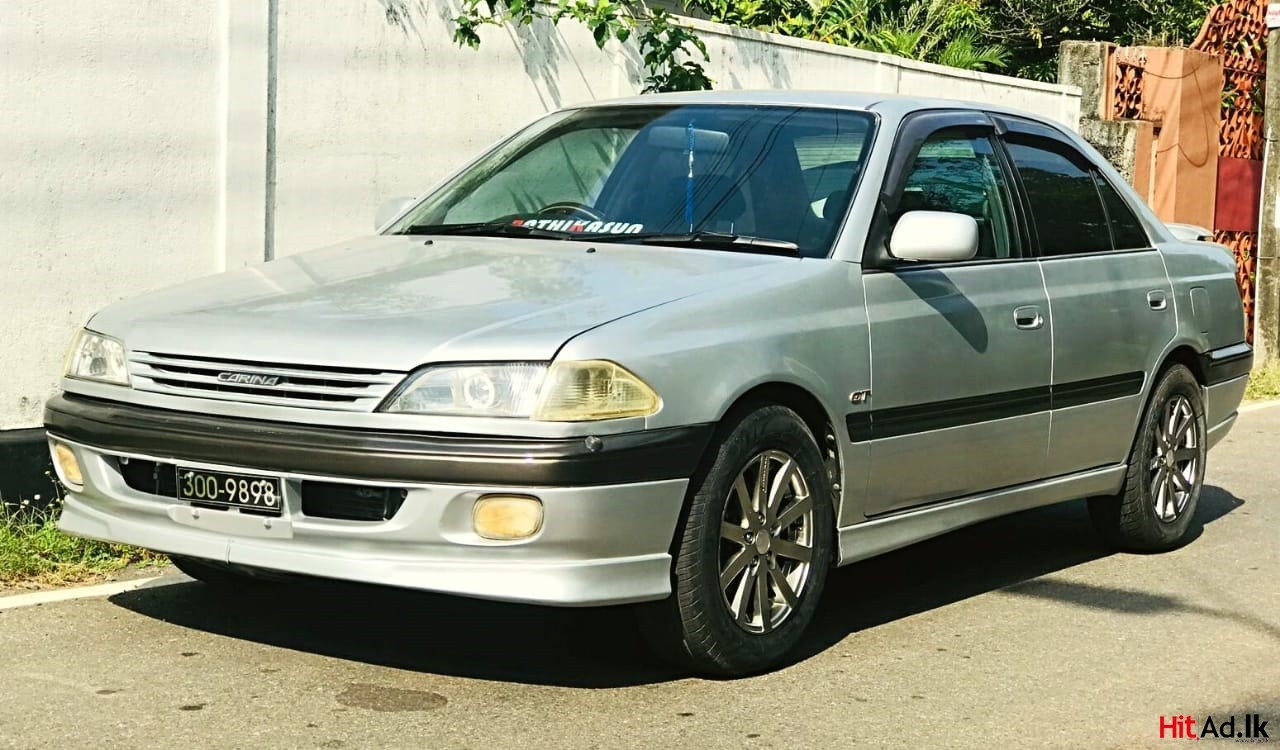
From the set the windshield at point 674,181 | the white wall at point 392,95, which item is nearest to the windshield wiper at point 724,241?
the windshield at point 674,181

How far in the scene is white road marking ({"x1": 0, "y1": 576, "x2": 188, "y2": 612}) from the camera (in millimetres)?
5992

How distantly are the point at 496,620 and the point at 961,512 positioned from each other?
158 cm

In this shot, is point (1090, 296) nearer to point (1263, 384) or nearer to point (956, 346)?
point (956, 346)

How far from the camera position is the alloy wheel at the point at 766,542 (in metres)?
5.21

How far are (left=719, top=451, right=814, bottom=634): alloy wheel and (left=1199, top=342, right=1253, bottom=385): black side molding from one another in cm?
294

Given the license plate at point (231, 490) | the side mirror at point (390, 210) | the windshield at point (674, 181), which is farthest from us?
the side mirror at point (390, 210)

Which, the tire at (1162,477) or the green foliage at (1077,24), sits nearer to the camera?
the tire at (1162,477)

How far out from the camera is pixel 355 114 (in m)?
8.51

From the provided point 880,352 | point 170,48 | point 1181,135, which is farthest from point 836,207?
point 1181,135

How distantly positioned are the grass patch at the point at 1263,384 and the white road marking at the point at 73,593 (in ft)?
29.7

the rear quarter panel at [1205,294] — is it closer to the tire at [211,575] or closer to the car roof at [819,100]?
the car roof at [819,100]

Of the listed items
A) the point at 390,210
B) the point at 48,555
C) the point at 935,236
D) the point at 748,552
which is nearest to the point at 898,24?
the point at 390,210

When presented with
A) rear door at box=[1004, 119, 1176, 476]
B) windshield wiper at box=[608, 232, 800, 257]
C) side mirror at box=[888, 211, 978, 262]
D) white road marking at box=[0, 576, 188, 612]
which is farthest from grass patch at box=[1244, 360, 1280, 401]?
white road marking at box=[0, 576, 188, 612]

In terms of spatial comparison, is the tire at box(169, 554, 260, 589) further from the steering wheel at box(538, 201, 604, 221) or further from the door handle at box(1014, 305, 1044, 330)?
the door handle at box(1014, 305, 1044, 330)
